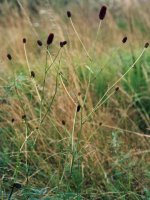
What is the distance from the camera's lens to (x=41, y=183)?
275 centimetres

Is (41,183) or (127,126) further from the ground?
(127,126)

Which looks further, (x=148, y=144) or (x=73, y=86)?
(x=73, y=86)

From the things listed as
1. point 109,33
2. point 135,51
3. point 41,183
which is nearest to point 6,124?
point 41,183

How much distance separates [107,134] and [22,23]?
321 cm

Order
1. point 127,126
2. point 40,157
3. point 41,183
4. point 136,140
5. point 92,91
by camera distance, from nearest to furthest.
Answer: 1. point 41,183
2. point 40,157
3. point 136,140
4. point 127,126
5. point 92,91

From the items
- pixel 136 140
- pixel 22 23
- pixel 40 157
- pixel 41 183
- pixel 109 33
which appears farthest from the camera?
pixel 22 23

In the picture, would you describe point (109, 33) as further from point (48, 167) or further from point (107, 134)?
point (48, 167)

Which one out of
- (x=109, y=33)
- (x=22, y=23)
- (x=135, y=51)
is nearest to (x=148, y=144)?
(x=135, y=51)

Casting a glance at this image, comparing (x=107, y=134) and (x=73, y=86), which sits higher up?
(x=73, y=86)

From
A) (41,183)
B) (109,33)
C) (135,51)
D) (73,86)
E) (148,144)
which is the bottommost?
(41,183)

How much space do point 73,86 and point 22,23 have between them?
Result: 9.71 ft

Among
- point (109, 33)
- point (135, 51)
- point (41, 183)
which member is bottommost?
point (41, 183)

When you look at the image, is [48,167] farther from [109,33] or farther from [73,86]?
[109,33]

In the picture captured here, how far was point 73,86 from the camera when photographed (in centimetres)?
342
